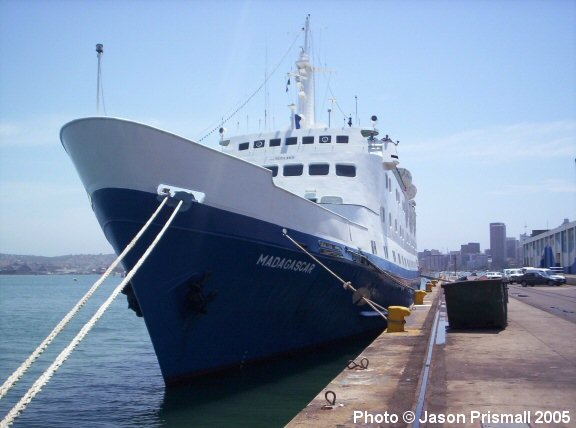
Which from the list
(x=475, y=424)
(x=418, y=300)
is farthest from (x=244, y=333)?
(x=418, y=300)

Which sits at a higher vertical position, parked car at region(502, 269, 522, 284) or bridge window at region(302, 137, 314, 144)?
bridge window at region(302, 137, 314, 144)

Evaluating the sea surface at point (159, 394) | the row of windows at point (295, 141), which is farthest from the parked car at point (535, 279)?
the sea surface at point (159, 394)

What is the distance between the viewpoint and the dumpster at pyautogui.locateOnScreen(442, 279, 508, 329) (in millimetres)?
12320

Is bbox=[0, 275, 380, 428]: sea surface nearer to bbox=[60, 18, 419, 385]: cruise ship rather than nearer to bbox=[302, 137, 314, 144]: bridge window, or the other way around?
bbox=[60, 18, 419, 385]: cruise ship

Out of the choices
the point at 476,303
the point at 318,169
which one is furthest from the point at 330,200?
the point at 476,303

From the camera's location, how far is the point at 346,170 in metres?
16.8

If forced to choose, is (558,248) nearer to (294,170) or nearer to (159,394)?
(294,170)

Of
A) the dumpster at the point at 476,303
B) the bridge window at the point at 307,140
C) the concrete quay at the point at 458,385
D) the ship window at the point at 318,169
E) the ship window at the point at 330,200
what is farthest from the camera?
the bridge window at the point at 307,140

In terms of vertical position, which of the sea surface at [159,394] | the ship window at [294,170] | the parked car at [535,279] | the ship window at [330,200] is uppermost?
the ship window at [294,170]

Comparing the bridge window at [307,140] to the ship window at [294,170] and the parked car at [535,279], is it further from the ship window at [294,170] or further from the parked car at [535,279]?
the parked car at [535,279]

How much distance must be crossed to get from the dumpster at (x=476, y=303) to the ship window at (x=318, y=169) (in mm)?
5254

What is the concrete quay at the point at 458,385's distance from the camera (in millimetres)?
5711

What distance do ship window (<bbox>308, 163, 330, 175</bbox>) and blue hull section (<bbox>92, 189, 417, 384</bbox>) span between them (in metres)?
4.52

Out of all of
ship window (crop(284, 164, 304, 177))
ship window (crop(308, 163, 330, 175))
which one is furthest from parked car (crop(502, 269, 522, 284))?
ship window (crop(284, 164, 304, 177))
